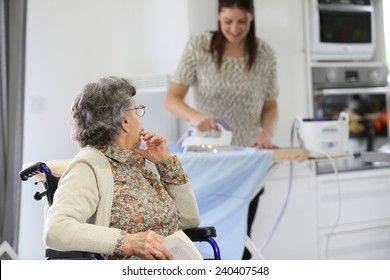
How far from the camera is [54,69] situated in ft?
6.07

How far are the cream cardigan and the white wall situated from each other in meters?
0.64

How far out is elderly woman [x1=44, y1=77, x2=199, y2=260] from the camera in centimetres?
98

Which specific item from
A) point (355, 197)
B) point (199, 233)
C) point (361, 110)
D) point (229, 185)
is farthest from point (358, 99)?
point (199, 233)

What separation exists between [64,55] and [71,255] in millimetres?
868

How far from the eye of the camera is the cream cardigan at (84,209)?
0.97m

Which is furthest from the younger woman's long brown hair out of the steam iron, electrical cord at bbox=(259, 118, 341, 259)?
electrical cord at bbox=(259, 118, 341, 259)

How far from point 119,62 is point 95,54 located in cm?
15

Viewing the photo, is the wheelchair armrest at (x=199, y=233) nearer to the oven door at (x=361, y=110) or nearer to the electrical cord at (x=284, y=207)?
the electrical cord at (x=284, y=207)

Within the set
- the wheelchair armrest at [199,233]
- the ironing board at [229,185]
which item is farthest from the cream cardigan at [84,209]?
the ironing board at [229,185]

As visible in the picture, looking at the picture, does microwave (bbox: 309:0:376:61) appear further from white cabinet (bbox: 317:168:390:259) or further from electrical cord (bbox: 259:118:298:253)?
white cabinet (bbox: 317:168:390:259)

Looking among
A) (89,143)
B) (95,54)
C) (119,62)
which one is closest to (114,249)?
(89,143)

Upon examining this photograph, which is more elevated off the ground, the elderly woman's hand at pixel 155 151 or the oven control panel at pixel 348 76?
the oven control panel at pixel 348 76

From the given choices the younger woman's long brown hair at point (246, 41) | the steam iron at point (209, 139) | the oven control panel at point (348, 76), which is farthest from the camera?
the oven control panel at point (348, 76)

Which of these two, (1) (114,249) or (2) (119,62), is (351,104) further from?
(1) (114,249)
